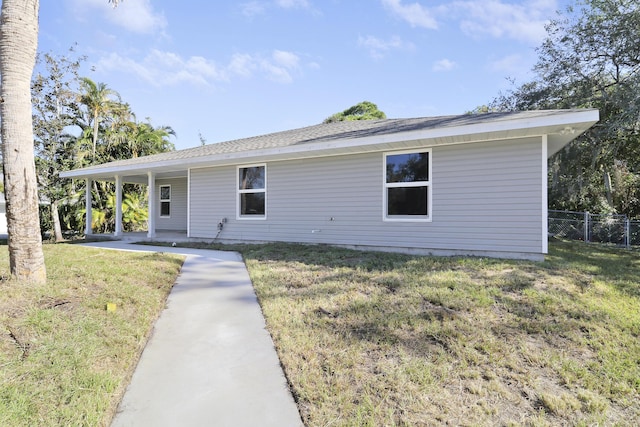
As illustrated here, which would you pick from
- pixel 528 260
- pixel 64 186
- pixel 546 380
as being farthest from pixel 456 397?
pixel 64 186

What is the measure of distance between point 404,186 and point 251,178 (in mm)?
4200

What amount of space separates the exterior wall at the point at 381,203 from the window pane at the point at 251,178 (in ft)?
0.78

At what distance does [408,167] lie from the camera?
7242mm

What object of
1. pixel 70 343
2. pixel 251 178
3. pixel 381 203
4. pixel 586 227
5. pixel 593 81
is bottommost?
pixel 70 343

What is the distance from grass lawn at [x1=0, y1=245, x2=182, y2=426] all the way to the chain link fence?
13.8 metres

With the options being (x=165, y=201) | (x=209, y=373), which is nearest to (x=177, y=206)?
(x=165, y=201)

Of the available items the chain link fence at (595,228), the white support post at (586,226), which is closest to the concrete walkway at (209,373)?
the chain link fence at (595,228)

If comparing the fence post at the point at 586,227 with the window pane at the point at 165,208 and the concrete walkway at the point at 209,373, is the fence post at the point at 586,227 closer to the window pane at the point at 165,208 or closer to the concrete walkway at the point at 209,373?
the concrete walkway at the point at 209,373

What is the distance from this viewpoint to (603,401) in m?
2.31

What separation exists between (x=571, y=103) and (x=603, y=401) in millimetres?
11856

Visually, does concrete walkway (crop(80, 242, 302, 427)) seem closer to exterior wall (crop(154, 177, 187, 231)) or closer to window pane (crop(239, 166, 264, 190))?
window pane (crop(239, 166, 264, 190))

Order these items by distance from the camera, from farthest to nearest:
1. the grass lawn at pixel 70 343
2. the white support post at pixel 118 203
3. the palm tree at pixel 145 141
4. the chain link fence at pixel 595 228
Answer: the palm tree at pixel 145 141 → the white support post at pixel 118 203 → the chain link fence at pixel 595 228 → the grass lawn at pixel 70 343

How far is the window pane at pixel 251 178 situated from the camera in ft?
29.8

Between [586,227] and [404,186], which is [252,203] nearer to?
[404,186]
